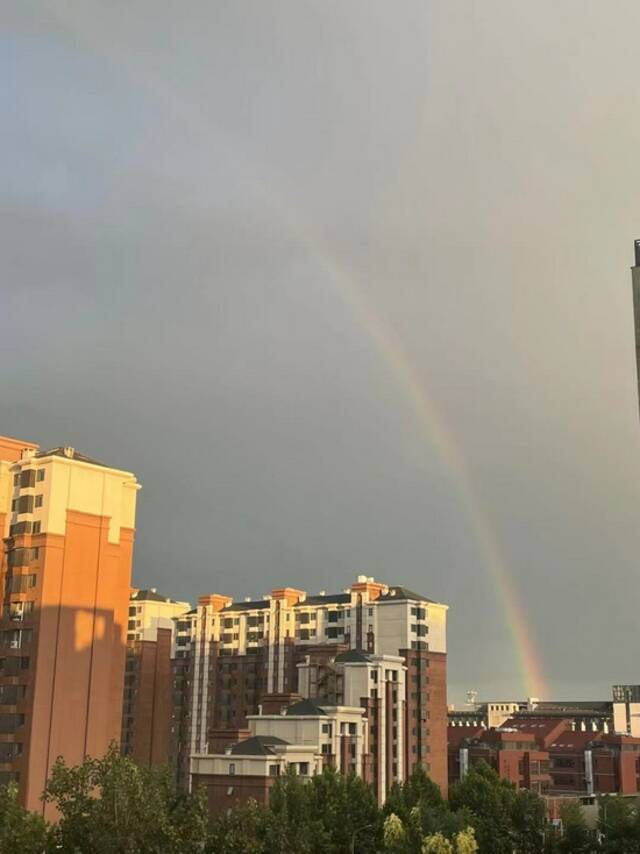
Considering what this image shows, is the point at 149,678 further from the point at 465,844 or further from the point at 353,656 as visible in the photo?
the point at 465,844

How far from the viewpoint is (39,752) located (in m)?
46.7

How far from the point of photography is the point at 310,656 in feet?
272

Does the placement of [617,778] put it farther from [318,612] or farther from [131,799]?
[131,799]

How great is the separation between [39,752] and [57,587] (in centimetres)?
806

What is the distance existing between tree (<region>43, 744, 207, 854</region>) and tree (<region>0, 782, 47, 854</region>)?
50 centimetres

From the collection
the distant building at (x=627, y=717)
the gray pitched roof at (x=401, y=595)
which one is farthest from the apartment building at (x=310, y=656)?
the distant building at (x=627, y=717)

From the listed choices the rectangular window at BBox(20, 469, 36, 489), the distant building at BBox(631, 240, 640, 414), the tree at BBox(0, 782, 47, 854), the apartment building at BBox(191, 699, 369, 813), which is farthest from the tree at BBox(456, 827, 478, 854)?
the rectangular window at BBox(20, 469, 36, 489)

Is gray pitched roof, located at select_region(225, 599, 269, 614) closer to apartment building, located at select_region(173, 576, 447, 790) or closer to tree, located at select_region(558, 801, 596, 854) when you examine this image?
apartment building, located at select_region(173, 576, 447, 790)

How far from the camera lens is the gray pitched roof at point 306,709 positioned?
67.7 meters

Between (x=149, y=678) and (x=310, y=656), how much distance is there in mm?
21713

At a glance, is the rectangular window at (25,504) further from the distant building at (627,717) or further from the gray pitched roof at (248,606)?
the distant building at (627,717)

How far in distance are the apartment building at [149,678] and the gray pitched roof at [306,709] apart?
94.5 feet

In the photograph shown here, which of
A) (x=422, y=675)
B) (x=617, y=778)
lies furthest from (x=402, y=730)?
(x=617, y=778)

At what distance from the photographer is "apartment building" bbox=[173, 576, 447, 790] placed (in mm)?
79438
